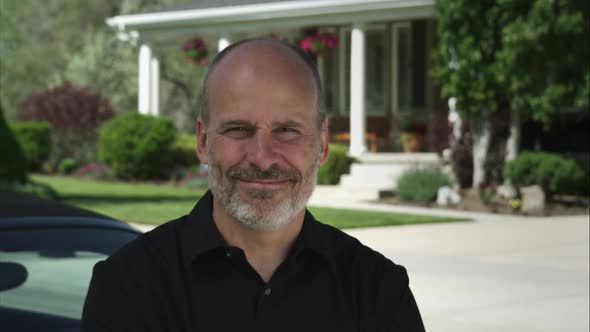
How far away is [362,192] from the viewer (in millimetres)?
19531

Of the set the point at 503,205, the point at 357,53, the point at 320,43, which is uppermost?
the point at 320,43

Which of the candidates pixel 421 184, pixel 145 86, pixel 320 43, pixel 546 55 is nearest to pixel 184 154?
pixel 145 86

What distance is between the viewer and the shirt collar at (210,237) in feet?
6.78

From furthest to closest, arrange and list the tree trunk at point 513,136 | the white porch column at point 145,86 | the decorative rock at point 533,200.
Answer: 1. the white porch column at point 145,86
2. the tree trunk at point 513,136
3. the decorative rock at point 533,200

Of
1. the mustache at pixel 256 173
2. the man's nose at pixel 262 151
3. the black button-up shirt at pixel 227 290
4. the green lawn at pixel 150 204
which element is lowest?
the green lawn at pixel 150 204

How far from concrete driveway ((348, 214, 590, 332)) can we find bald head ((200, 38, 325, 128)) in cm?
486

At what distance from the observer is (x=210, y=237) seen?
209cm

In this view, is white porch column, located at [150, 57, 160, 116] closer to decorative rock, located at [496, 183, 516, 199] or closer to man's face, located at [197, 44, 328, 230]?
decorative rock, located at [496, 183, 516, 199]

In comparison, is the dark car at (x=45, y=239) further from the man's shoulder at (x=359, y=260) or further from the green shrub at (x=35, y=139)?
the green shrub at (x=35, y=139)

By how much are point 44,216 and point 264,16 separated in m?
20.0

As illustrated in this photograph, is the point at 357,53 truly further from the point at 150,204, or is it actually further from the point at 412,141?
the point at 150,204

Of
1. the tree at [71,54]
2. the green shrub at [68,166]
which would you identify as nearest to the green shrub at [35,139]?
the green shrub at [68,166]

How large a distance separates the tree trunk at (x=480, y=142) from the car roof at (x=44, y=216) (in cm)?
1557

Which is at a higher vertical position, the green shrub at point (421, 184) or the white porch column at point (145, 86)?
the white porch column at point (145, 86)
